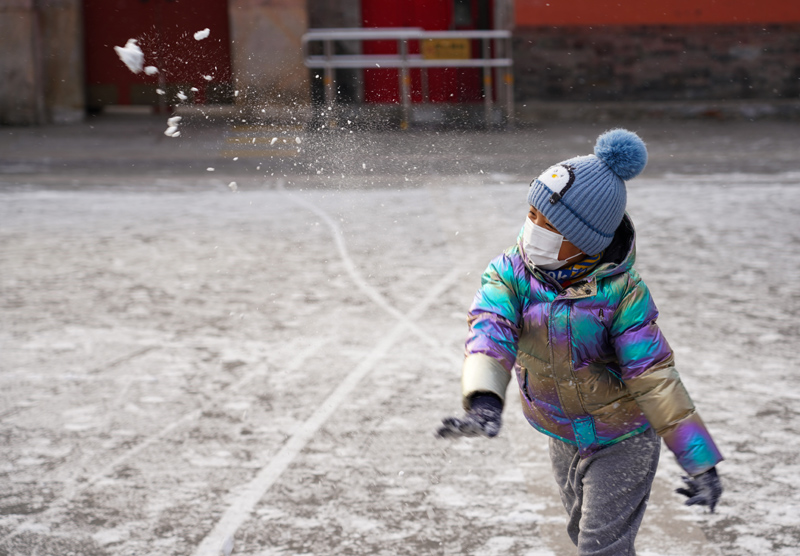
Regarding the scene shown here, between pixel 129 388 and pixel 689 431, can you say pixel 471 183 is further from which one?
pixel 689 431

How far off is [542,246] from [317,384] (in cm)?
226

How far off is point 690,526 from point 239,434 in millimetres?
1744

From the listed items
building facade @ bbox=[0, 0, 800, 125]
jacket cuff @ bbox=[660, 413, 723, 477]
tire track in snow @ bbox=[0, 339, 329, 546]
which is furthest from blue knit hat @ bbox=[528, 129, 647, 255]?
building facade @ bbox=[0, 0, 800, 125]

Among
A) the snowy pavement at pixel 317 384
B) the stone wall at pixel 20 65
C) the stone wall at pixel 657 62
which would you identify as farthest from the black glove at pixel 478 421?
the stone wall at pixel 20 65

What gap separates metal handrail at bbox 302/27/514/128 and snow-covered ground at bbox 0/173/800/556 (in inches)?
236

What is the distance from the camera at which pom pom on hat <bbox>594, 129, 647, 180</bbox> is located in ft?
7.31

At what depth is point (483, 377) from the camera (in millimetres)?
2121

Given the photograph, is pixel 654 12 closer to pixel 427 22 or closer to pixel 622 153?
pixel 427 22

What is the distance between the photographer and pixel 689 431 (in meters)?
2.10

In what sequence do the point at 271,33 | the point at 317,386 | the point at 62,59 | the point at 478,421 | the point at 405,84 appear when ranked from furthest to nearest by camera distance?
the point at 62,59 → the point at 271,33 → the point at 405,84 → the point at 317,386 → the point at 478,421

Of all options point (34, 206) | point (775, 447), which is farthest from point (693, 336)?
point (34, 206)

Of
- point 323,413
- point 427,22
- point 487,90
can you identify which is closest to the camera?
point 323,413

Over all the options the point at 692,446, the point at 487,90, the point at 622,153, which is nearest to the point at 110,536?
the point at 692,446

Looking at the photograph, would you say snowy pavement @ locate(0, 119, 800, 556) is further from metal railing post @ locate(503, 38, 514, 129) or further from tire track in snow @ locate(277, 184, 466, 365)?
metal railing post @ locate(503, 38, 514, 129)
